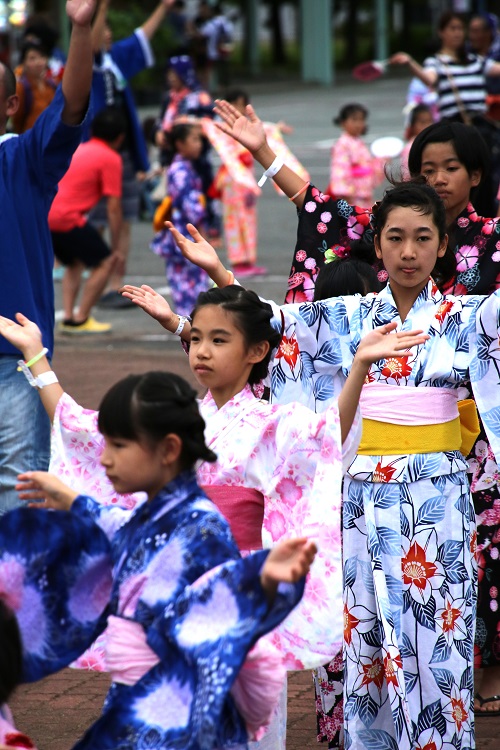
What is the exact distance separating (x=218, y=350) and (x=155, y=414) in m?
0.67

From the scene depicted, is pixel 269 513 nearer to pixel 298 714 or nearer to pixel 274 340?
pixel 274 340

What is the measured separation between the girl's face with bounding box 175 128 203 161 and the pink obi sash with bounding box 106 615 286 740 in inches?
309

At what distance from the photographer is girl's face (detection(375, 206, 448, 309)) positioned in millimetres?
3656

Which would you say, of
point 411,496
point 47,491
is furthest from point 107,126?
point 47,491

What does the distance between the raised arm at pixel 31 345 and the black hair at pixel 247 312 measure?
42 cm

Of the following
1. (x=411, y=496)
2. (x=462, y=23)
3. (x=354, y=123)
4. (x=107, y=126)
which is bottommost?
(x=354, y=123)

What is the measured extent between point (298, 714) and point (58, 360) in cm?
518

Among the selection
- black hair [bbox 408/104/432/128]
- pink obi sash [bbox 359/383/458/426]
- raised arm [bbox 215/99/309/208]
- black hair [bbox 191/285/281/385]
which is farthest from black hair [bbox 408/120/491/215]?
black hair [bbox 408/104/432/128]

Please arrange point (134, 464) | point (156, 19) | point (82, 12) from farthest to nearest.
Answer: point (156, 19)
point (82, 12)
point (134, 464)

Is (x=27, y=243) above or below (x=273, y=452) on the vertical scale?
above

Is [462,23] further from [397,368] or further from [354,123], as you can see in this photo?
[397,368]

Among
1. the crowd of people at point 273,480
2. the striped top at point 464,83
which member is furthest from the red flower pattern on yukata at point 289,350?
the striped top at point 464,83

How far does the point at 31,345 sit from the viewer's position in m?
3.27

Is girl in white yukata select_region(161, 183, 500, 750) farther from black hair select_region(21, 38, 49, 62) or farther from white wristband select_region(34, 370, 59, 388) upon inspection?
black hair select_region(21, 38, 49, 62)
